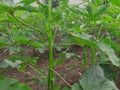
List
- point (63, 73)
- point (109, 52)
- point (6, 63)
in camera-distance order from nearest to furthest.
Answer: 1. point (109, 52)
2. point (6, 63)
3. point (63, 73)

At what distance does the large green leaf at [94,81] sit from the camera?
129 cm

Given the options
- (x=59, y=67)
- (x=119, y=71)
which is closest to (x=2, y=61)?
(x=119, y=71)

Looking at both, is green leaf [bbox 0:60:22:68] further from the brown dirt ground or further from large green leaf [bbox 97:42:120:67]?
large green leaf [bbox 97:42:120:67]

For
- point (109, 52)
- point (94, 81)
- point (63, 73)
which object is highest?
point (109, 52)

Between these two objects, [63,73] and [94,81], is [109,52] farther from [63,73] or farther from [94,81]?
[63,73]

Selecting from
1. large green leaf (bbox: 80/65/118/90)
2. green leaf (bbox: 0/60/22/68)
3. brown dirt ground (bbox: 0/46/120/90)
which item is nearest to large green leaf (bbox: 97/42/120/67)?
large green leaf (bbox: 80/65/118/90)

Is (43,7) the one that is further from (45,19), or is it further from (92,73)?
(92,73)

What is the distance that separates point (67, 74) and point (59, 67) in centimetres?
40

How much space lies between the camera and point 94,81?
1319 mm

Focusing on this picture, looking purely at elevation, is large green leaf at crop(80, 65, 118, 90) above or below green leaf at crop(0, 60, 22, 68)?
below

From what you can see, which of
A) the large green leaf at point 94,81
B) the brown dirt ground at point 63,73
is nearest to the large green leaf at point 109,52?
the large green leaf at point 94,81

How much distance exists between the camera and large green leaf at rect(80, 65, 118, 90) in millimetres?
1286

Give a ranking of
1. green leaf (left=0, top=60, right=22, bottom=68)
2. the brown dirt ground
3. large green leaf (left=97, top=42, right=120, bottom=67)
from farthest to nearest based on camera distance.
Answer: the brown dirt ground < green leaf (left=0, top=60, right=22, bottom=68) < large green leaf (left=97, top=42, right=120, bottom=67)

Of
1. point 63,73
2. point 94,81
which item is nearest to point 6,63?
point 94,81
